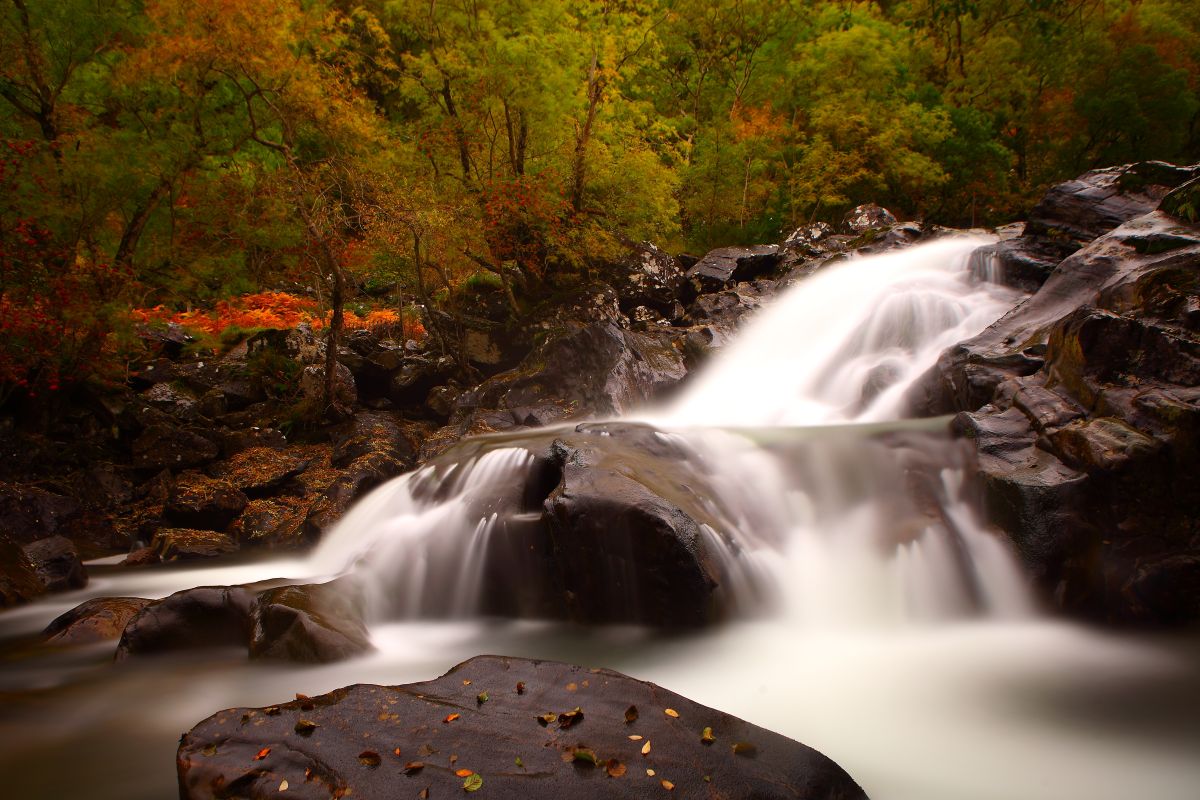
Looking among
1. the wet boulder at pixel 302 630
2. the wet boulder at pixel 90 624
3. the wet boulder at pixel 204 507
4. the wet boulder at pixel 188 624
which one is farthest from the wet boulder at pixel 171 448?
the wet boulder at pixel 302 630

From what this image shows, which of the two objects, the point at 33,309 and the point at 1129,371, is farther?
the point at 33,309

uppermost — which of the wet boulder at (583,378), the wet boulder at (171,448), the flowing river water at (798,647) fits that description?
the wet boulder at (583,378)

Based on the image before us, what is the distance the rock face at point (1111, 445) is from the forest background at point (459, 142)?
3702 mm

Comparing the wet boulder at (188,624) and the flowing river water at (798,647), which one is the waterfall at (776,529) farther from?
the wet boulder at (188,624)

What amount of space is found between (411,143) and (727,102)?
1507cm

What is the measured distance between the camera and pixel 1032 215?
11633mm

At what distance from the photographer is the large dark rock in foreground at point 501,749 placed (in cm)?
242

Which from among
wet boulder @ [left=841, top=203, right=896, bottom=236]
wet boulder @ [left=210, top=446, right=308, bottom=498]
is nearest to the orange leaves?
wet boulder @ [left=210, top=446, right=308, bottom=498]

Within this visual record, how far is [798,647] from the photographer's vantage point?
458cm

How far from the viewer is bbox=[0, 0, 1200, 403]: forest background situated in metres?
8.70

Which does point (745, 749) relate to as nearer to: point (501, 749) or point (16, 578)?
point (501, 749)

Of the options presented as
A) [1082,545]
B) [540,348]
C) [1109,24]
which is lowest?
[1082,545]

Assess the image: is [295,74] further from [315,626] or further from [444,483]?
[315,626]

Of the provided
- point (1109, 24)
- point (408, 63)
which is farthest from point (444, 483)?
point (1109, 24)
